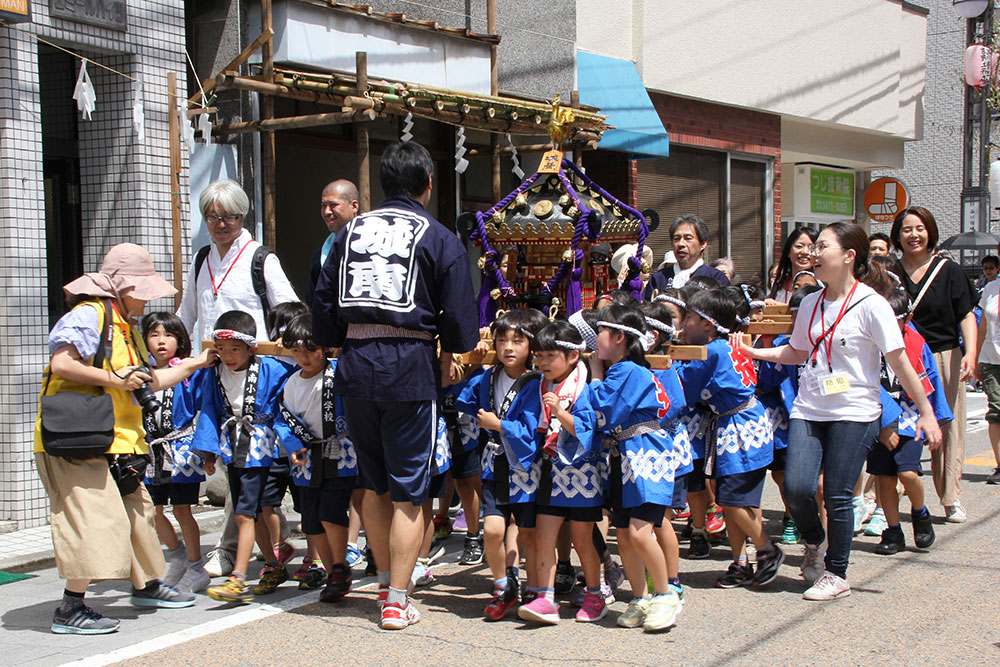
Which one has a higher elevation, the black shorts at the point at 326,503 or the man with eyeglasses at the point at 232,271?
the man with eyeglasses at the point at 232,271

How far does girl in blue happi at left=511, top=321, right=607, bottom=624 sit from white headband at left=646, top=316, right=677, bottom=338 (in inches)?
14.9

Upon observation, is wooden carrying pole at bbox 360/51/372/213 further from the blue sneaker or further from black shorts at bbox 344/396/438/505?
black shorts at bbox 344/396/438/505

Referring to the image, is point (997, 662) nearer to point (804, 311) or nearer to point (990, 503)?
point (804, 311)

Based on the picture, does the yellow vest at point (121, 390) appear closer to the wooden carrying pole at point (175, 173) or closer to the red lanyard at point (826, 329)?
the wooden carrying pole at point (175, 173)

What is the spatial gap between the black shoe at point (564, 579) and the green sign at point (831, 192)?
14548mm

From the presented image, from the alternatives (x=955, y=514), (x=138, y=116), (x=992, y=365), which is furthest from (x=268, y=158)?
(x=992, y=365)

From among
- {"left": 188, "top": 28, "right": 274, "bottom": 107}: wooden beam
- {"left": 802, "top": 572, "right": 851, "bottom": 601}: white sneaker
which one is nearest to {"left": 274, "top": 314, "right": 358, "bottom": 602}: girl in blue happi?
{"left": 802, "top": 572, "right": 851, "bottom": 601}: white sneaker

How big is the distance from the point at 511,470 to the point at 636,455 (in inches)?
23.4

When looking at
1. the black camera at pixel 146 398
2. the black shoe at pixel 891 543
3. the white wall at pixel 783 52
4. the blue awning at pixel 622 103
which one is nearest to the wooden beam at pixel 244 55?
the black camera at pixel 146 398

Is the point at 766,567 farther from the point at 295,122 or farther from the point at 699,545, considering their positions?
the point at 295,122

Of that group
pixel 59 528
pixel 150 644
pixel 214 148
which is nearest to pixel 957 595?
pixel 150 644

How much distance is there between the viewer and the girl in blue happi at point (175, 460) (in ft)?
17.6

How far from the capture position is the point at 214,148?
27.0ft

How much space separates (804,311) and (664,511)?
136 centimetres
